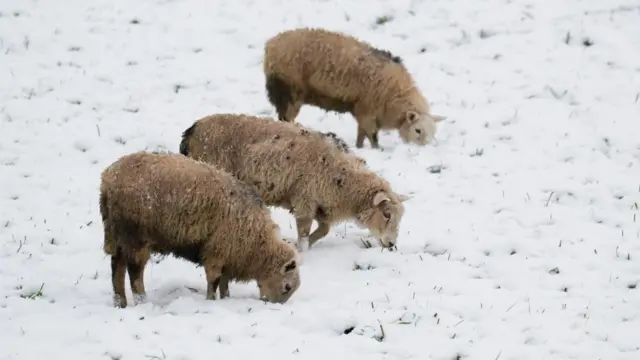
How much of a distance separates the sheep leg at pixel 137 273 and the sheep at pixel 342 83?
4.66 metres

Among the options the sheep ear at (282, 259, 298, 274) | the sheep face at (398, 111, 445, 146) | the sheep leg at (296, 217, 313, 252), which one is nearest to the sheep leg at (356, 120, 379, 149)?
the sheep face at (398, 111, 445, 146)

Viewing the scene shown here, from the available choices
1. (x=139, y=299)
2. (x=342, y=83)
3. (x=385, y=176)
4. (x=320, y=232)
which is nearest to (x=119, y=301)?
(x=139, y=299)

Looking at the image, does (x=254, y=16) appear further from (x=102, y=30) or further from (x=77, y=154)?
(x=77, y=154)

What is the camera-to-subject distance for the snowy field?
6.69m

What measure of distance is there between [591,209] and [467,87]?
391 centimetres

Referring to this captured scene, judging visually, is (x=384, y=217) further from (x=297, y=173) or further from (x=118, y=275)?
(x=118, y=275)

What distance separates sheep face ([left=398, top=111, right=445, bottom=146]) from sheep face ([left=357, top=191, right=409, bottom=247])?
2670 mm

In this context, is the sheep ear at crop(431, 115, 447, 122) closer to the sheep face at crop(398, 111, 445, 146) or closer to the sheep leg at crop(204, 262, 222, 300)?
the sheep face at crop(398, 111, 445, 146)

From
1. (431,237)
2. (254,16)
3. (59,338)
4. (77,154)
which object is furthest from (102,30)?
(59,338)

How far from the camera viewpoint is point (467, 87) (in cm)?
1277

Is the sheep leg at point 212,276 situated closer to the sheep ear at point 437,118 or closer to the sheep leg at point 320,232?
the sheep leg at point 320,232

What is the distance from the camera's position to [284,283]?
7.52m

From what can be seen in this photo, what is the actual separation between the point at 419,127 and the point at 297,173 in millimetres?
3009

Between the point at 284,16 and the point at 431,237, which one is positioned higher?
the point at 284,16
